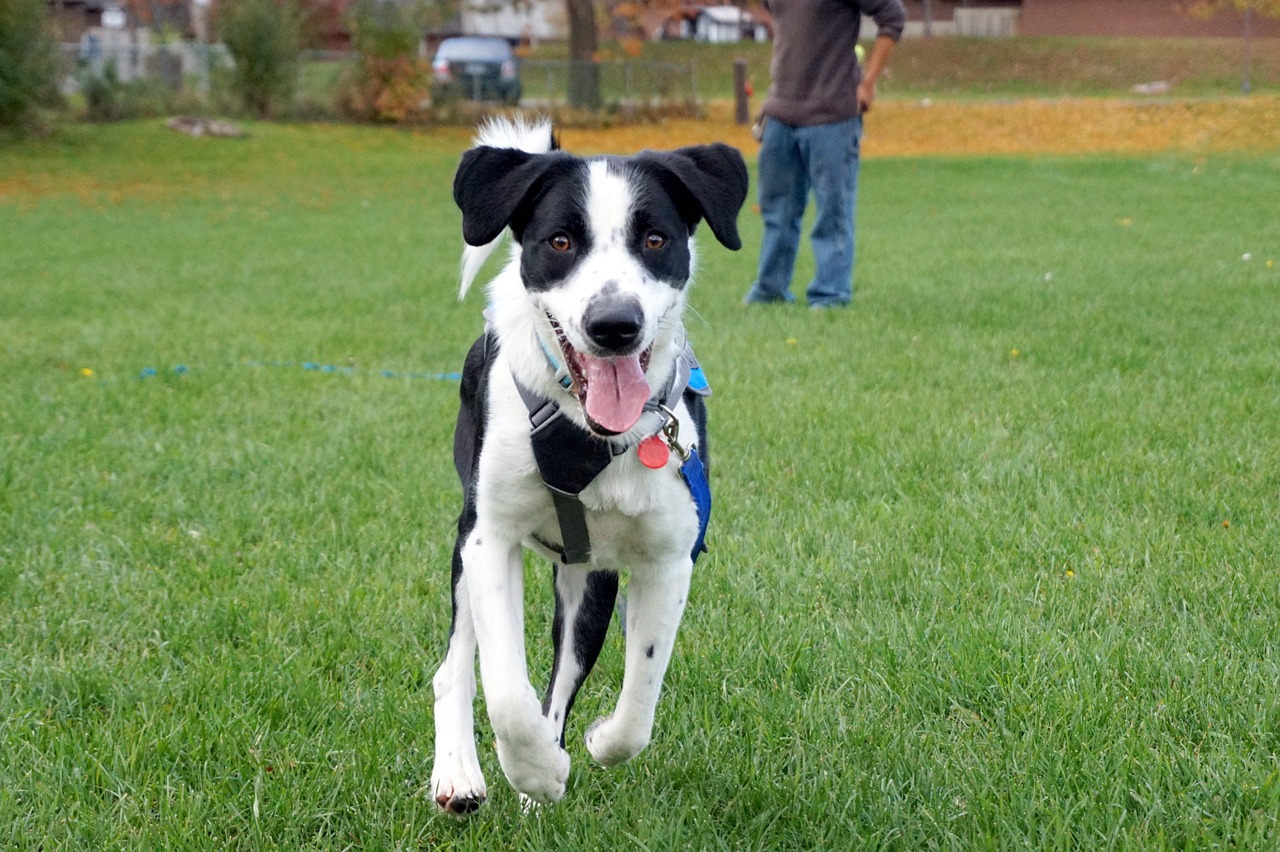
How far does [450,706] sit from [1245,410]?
169 inches

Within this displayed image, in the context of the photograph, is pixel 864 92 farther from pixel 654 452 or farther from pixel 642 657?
pixel 642 657

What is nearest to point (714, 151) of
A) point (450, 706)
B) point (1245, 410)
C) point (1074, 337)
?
point (450, 706)

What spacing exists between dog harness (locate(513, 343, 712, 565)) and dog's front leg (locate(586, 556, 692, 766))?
0.13 metres

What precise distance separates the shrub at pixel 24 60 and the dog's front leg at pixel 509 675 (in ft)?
74.1

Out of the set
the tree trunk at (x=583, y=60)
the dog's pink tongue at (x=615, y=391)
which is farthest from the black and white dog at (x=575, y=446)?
the tree trunk at (x=583, y=60)

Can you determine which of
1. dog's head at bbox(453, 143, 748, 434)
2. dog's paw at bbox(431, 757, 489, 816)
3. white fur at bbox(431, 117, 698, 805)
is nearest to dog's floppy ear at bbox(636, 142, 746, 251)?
dog's head at bbox(453, 143, 748, 434)

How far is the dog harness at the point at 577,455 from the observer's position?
2.67m

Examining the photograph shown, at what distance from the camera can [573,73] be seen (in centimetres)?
3209

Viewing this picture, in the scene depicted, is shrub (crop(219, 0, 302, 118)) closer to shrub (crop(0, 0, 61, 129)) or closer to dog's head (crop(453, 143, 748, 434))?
shrub (crop(0, 0, 61, 129))

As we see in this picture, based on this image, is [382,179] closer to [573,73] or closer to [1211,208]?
[573,73]

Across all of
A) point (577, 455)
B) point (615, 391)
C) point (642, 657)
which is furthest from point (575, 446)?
point (642, 657)

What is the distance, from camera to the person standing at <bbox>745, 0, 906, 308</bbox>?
8750 millimetres

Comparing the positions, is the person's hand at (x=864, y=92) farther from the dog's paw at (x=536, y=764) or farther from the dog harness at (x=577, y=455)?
the dog's paw at (x=536, y=764)

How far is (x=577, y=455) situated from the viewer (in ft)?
8.73
